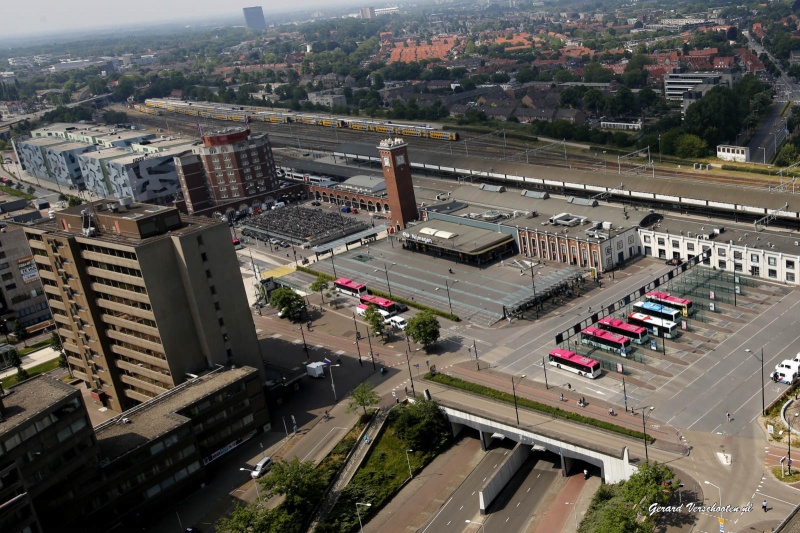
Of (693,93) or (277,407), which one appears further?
(693,93)

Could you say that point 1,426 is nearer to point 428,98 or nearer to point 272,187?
point 272,187

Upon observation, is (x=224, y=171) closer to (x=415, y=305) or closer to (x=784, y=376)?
(x=415, y=305)

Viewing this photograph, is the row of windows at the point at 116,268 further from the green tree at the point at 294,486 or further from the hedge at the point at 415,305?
the hedge at the point at 415,305

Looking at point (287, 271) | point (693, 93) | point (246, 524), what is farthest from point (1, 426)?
point (693, 93)

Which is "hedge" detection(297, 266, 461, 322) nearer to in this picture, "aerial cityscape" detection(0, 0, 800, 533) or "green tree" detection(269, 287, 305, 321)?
"aerial cityscape" detection(0, 0, 800, 533)

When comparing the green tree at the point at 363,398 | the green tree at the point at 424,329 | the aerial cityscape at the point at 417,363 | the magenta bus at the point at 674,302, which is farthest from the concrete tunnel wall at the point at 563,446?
→ the magenta bus at the point at 674,302

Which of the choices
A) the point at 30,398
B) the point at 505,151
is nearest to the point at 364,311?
the point at 30,398
